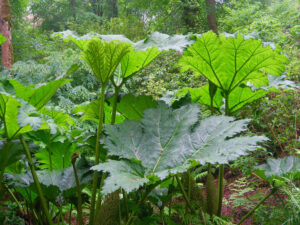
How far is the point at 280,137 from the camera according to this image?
7.58 ft

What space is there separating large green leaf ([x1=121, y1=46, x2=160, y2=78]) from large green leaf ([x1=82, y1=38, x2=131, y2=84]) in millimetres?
123

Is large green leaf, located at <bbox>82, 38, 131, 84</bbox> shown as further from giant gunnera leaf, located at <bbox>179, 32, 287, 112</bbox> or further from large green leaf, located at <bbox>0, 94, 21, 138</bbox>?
giant gunnera leaf, located at <bbox>179, 32, 287, 112</bbox>

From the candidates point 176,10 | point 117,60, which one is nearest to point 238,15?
point 176,10

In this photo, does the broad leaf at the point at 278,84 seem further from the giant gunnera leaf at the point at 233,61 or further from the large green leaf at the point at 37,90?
the large green leaf at the point at 37,90

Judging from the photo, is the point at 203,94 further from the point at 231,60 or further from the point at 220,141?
the point at 220,141

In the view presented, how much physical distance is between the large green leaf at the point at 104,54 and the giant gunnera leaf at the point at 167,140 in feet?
0.83

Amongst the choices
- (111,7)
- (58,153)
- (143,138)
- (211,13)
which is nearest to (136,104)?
(143,138)

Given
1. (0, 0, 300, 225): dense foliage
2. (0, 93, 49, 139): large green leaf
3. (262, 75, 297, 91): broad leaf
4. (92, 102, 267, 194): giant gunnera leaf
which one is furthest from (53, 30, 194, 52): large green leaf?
(262, 75, 297, 91): broad leaf

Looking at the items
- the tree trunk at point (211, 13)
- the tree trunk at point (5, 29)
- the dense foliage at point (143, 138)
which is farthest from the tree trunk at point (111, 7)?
the dense foliage at point (143, 138)

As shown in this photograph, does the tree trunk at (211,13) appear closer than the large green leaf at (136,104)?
No

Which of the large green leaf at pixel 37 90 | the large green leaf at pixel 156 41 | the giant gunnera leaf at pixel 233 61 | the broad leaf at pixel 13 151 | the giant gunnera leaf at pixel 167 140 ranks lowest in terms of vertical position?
the broad leaf at pixel 13 151

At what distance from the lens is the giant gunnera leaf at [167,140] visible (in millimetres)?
865

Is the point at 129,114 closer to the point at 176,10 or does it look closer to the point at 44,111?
the point at 44,111

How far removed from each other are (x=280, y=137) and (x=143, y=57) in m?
1.80
